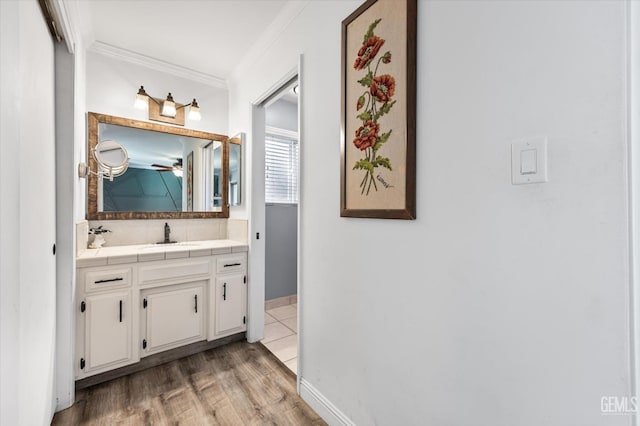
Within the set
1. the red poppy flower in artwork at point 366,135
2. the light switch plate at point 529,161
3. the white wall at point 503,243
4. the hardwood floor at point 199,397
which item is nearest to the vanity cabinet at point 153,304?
the hardwood floor at point 199,397

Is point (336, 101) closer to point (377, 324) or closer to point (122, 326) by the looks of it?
point (377, 324)

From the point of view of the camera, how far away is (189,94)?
9.05ft

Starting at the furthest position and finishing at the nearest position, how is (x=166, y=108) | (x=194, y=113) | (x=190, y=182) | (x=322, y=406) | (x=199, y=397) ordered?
(x=190, y=182) → (x=194, y=113) → (x=166, y=108) → (x=199, y=397) → (x=322, y=406)

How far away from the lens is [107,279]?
190cm

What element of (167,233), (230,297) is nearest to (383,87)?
(230,297)

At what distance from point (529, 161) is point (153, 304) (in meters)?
2.38

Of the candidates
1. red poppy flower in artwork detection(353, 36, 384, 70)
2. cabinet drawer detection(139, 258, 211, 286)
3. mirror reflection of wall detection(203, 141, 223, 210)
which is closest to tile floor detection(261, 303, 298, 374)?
cabinet drawer detection(139, 258, 211, 286)

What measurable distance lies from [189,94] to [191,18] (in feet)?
2.88

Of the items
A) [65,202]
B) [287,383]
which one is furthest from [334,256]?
[65,202]

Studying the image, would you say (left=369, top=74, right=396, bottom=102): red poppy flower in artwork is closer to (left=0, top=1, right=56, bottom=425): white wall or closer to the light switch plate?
the light switch plate

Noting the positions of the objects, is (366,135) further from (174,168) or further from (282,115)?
(282,115)

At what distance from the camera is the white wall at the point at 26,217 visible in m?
0.84

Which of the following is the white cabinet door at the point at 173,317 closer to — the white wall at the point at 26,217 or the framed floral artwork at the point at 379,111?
the white wall at the point at 26,217

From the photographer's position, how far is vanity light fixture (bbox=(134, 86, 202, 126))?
94.3 inches
